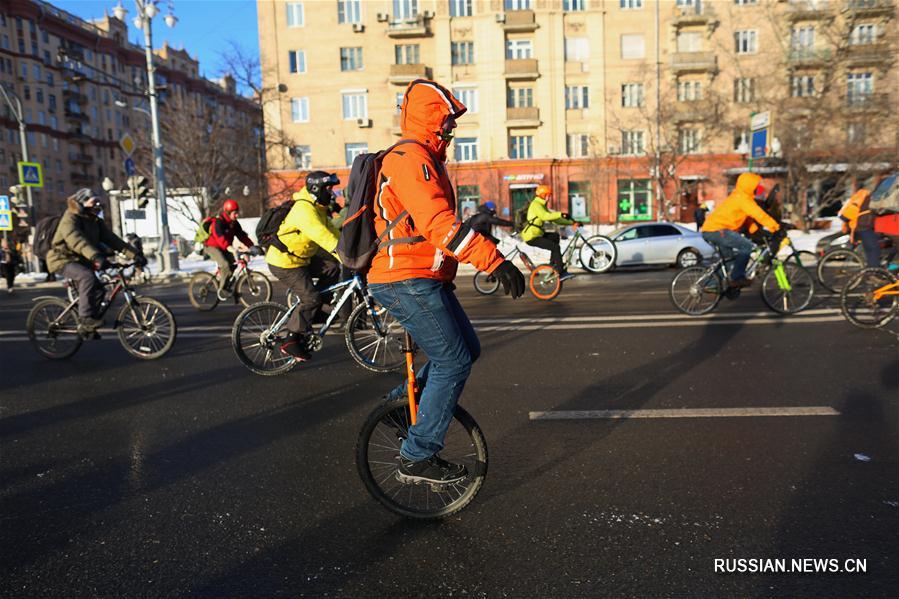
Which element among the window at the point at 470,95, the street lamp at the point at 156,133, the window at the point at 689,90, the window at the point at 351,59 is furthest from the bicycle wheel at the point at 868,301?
the window at the point at 351,59

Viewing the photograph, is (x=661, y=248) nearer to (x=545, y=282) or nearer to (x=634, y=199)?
(x=545, y=282)

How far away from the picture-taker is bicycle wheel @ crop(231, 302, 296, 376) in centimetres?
621

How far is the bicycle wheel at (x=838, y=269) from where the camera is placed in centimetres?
1052

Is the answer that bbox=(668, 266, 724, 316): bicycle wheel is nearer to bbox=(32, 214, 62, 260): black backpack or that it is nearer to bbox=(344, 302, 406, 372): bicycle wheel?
bbox=(344, 302, 406, 372): bicycle wheel

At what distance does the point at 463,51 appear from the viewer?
4528 centimetres

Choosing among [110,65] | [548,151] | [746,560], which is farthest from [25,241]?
[110,65]

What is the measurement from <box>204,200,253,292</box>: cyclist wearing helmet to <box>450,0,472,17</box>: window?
127 feet

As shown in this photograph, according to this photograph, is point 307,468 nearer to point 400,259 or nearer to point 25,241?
point 400,259

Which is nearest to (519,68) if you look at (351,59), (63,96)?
(351,59)

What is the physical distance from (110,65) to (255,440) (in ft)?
300

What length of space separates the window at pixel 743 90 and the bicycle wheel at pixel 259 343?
42.1m

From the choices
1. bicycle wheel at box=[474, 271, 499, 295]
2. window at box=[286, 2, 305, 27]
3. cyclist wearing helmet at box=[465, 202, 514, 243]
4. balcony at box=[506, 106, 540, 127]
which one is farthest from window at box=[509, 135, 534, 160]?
cyclist wearing helmet at box=[465, 202, 514, 243]

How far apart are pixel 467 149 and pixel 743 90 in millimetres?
18668

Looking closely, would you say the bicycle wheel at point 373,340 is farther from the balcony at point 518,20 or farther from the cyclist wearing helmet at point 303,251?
the balcony at point 518,20
